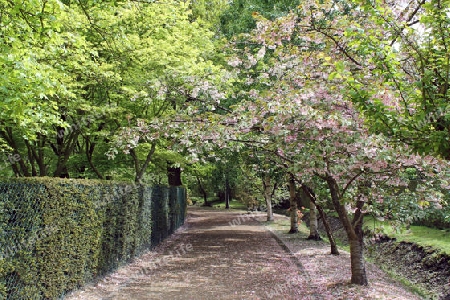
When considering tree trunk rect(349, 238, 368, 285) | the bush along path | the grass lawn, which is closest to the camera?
the bush along path

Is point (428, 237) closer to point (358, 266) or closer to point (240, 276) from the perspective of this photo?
point (358, 266)

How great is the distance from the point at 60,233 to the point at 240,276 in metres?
4.18

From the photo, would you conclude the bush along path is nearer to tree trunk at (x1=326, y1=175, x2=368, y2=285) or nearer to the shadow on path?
the shadow on path

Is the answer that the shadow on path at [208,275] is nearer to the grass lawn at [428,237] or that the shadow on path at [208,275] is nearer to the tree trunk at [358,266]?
the tree trunk at [358,266]

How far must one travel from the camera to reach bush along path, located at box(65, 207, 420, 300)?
21.7 feet

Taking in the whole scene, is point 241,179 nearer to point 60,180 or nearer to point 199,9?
point 199,9

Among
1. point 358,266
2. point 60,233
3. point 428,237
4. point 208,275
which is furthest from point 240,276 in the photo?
point 428,237

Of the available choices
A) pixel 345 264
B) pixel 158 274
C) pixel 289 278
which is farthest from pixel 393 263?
pixel 158 274

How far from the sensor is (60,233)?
5.87 metres

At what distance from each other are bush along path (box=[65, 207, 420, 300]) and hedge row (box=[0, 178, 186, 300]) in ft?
1.66

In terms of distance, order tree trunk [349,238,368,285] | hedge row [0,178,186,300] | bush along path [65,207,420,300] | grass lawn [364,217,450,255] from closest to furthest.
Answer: hedge row [0,178,186,300]
bush along path [65,207,420,300]
tree trunk [349,238,368,285]
grass lawn [364,217,450,255]

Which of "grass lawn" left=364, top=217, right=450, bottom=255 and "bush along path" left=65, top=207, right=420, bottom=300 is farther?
"grass lawn" left=364, top=217, right=450, bottom=255

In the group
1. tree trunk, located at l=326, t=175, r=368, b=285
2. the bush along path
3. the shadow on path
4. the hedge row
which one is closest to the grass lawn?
the bush along path

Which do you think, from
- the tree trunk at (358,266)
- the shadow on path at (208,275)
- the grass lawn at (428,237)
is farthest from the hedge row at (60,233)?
the grass lawn at (428,237)
